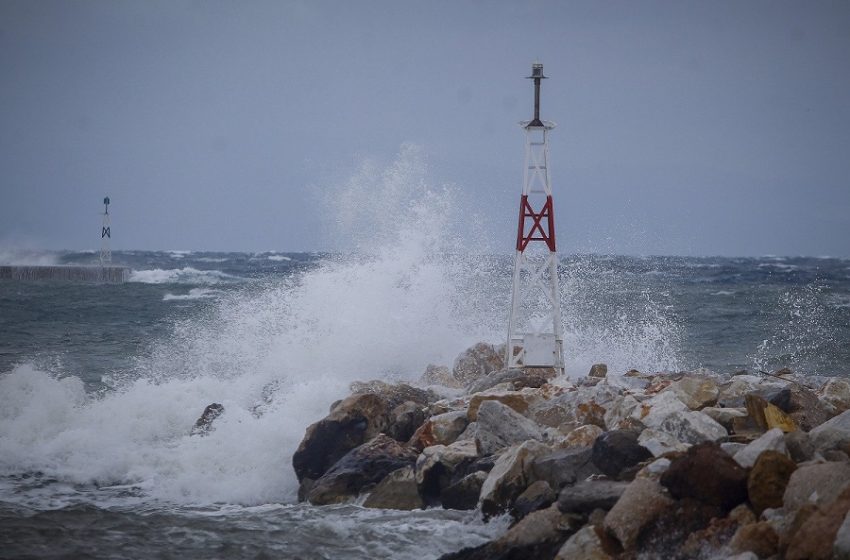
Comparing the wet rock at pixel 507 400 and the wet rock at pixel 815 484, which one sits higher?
the wet rock at pixel 815 484

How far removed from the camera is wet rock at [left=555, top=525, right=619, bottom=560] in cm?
719

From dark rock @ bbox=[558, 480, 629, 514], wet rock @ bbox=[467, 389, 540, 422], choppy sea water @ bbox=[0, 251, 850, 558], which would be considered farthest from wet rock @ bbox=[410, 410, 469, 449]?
dark rock @ bbox=[558, 480, 629, 514]

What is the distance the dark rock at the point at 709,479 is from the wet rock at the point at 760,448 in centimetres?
17

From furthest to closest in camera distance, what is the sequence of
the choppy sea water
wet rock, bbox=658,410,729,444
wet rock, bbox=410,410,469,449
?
1. wet rock, bbox=410,410,469,449
2. the choppy sea water
3. wet rock, bbox=658,410,729,444

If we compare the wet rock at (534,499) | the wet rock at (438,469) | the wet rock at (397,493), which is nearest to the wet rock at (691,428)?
the wet rock at (534,499)

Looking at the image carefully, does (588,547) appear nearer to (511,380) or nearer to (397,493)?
(397,493)

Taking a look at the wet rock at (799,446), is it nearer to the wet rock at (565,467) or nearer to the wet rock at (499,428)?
the wet rock at (565,467)

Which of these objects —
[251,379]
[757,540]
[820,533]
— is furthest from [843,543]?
[251,379]

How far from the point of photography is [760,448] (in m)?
7.53

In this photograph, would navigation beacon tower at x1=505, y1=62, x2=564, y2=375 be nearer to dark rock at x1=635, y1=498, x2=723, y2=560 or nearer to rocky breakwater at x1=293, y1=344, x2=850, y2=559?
rocky breakwater at x1=293, y1=344, x2=850, y2=559

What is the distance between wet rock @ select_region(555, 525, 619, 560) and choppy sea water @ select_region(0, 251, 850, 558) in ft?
4.40

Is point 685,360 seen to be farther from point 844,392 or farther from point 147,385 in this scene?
point 147,385

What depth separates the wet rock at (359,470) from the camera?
33.4 feet

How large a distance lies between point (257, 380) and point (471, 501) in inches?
270
